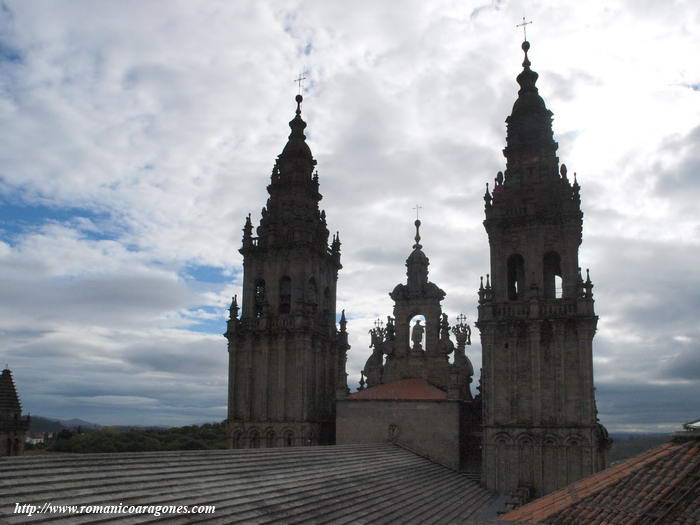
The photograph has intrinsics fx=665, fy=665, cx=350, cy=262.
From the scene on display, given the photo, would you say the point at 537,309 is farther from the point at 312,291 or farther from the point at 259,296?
the point at 259,296

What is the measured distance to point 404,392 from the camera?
130 feet

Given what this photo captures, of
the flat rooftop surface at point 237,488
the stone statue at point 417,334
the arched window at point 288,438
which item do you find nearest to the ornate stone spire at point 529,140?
the stone statue at point 417,334

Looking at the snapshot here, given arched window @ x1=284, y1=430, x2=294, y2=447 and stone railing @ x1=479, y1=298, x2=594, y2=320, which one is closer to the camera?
stone railing @ x1=479, y1=298, x2=594, y2=320

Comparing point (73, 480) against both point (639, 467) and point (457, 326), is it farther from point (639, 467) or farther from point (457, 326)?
point (457, 326)

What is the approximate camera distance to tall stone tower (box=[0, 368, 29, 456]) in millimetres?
36562

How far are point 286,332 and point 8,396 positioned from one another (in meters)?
16.2

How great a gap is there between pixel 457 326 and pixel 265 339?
12.8m

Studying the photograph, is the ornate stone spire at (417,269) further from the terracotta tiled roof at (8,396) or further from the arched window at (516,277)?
the terracotta tiled roof at (8,396)

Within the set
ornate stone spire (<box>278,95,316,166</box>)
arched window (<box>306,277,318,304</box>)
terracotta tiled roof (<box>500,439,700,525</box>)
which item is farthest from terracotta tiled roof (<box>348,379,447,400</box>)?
terracotta tiled roof (<box>500,439,700,525</box>)

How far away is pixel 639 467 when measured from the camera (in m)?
15.0

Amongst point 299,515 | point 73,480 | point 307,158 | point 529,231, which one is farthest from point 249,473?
point 307,158

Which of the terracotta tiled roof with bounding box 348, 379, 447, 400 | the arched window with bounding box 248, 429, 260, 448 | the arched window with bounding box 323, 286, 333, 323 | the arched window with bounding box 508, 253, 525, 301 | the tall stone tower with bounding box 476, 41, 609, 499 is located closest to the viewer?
the tall stone tower with bounding box 476, 41, 609, 499

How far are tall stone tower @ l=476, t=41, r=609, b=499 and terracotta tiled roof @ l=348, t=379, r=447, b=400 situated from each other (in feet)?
13.9

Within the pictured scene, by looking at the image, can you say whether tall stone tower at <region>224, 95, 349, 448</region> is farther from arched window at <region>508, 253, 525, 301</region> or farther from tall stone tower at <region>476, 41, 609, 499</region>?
arched window at <region>508, 253, 525, 301</region>
